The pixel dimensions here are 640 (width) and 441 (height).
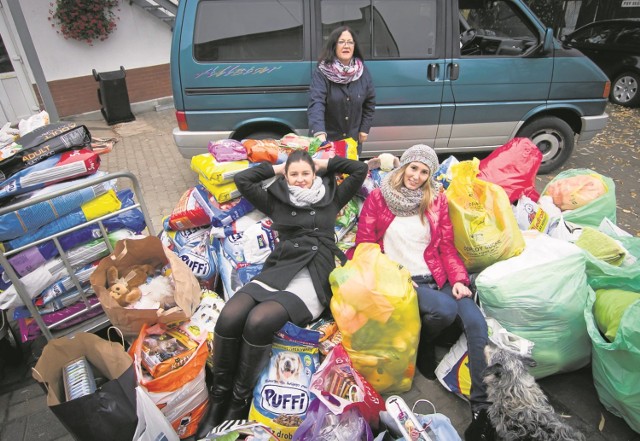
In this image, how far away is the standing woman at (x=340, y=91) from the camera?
132 inches

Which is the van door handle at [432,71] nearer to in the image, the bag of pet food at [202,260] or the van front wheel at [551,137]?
the van front wheel at [551,137]

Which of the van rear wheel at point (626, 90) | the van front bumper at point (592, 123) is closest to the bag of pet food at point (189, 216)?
the van front bumper at point (592, 123)

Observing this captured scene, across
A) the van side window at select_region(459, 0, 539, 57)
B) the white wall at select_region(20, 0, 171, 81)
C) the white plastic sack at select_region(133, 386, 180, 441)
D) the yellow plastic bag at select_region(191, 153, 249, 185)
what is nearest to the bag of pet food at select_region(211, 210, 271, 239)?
the yellow plastic bag at select_region(191, 153, 249, 185)

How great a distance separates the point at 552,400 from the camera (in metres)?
2.29

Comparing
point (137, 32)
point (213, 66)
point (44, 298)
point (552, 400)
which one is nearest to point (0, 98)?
point (137, 32)

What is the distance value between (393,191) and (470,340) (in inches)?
39.5

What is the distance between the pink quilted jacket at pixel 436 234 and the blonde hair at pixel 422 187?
4cm

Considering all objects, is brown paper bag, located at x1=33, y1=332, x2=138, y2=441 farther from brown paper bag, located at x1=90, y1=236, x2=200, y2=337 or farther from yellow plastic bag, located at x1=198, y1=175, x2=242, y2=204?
yellow plastic bag, located at x1=198, y1=175, x2=242, y2=204

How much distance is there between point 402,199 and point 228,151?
1364 mm

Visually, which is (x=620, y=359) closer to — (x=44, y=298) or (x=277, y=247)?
(x=277, y=247)

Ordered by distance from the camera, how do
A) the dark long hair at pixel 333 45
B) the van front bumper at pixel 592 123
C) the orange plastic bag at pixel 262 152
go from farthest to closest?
the van front bumper at pixel 592 123 < the dark long hair at pixel 333 45 < the orange plastic bag at pixel 262 152

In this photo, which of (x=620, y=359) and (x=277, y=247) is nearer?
(x=620, y=359)

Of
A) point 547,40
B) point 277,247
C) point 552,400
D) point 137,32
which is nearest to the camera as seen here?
point 552,400

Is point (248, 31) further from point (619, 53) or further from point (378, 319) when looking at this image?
point (619, 53)
